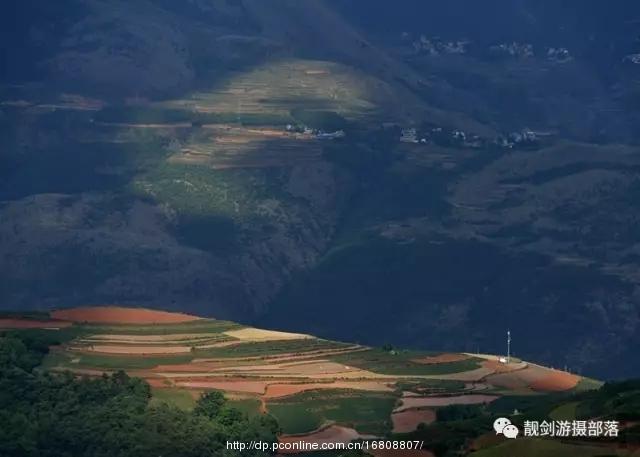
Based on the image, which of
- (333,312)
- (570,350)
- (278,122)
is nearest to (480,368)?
(570,350)

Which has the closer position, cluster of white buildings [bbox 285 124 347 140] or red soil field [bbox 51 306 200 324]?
red soil field [bbox 51 306 200 324]

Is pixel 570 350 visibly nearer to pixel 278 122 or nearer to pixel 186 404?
pixel 278 122

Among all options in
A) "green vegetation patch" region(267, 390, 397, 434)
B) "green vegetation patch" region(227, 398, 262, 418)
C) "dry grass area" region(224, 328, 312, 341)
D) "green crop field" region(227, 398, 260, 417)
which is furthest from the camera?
"dry grass area" region(224, 328, 312, 341)

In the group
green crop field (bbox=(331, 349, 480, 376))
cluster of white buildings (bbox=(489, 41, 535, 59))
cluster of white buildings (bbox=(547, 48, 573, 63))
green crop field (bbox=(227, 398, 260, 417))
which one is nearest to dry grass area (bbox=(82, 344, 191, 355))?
green crop field (bbox=(331, 349, 480, 376))

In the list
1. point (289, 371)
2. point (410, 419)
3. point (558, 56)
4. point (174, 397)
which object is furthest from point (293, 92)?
point (174, 397)

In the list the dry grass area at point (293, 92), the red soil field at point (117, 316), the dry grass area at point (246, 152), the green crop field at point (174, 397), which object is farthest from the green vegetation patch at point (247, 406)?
the dry grass area at point (293, 92)

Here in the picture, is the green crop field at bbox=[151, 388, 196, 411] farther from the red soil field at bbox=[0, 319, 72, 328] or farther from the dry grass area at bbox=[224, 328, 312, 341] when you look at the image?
the dry grass area at bbox=[224, 328, 312, 341]

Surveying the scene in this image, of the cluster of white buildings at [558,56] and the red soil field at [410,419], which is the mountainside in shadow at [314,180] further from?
the red soil field at [410,419]

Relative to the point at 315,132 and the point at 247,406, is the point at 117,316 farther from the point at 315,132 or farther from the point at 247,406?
the point at 315,132
